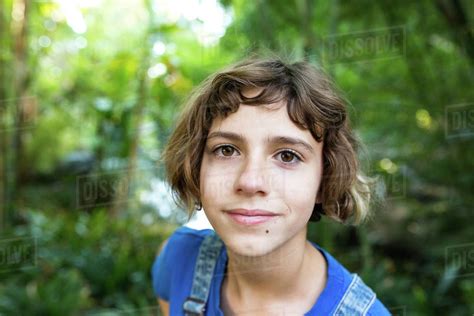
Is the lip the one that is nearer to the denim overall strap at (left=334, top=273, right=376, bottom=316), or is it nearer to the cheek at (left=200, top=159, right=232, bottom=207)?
the cheek at (left=200, top=159, right=232, bottom=207)

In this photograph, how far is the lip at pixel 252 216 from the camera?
890 mm

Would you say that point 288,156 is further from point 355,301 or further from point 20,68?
point 20,68

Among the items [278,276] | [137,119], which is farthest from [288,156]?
[137,119]

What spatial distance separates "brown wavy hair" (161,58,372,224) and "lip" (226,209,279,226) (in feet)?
0.48

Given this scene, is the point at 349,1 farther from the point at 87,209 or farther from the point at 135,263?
the point at 87,209

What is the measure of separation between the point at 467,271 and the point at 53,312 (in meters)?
1.69

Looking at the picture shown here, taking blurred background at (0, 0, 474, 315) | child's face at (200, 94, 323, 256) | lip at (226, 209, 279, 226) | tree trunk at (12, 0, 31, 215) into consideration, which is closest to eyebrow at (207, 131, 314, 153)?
child's face at (200, 94, 323, 256)

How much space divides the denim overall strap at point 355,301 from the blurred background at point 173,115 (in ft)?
3.84

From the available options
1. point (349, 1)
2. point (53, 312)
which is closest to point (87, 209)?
point (53, 312)

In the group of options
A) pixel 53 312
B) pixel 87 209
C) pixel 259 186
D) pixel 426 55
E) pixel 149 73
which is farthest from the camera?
pixel 87 209

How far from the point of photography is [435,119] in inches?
103

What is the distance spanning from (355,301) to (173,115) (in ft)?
4.33

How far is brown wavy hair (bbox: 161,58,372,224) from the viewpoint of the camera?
0.90 meters

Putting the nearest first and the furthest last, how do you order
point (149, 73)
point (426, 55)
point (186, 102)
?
point (186, 102) < point (426, 55) < point (149, 73)
